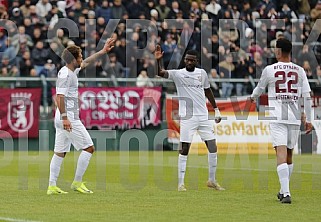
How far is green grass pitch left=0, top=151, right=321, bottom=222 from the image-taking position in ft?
40.2

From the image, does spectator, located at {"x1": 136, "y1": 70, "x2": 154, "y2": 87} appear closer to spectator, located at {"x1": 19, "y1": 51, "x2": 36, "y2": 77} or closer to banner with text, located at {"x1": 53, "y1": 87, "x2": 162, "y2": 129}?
banner with text, located at {"x1": 53, "y1": 87, "x2": 162, "y2": 129}

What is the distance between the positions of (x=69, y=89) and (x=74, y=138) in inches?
33.0

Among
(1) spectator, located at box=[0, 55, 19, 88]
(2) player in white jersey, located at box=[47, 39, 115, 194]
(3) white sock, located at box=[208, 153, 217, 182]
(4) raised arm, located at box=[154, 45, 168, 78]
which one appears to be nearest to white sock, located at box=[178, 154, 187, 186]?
(3) white sock, located at box=[208, 153, 217, 182]

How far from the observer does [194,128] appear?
16.7 m

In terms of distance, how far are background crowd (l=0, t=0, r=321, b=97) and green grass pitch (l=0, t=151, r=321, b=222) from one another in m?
4.00

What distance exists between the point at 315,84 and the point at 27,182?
15.3 metres

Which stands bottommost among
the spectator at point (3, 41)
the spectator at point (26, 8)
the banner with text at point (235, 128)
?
the banner with text at point (235, 128)

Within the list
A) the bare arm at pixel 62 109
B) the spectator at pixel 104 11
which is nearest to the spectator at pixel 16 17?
the spectator at pixel 104 11

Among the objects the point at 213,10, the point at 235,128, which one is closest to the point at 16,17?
the point at 213,10

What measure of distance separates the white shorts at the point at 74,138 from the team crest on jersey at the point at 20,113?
41.6 feet

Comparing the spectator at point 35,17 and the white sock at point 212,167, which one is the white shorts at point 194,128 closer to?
the white sock at point 212,167

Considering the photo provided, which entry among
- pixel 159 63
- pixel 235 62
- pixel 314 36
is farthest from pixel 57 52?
pixel 159 63

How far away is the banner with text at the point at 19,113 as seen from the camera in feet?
90.6

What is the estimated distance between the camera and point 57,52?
89.2 ft
